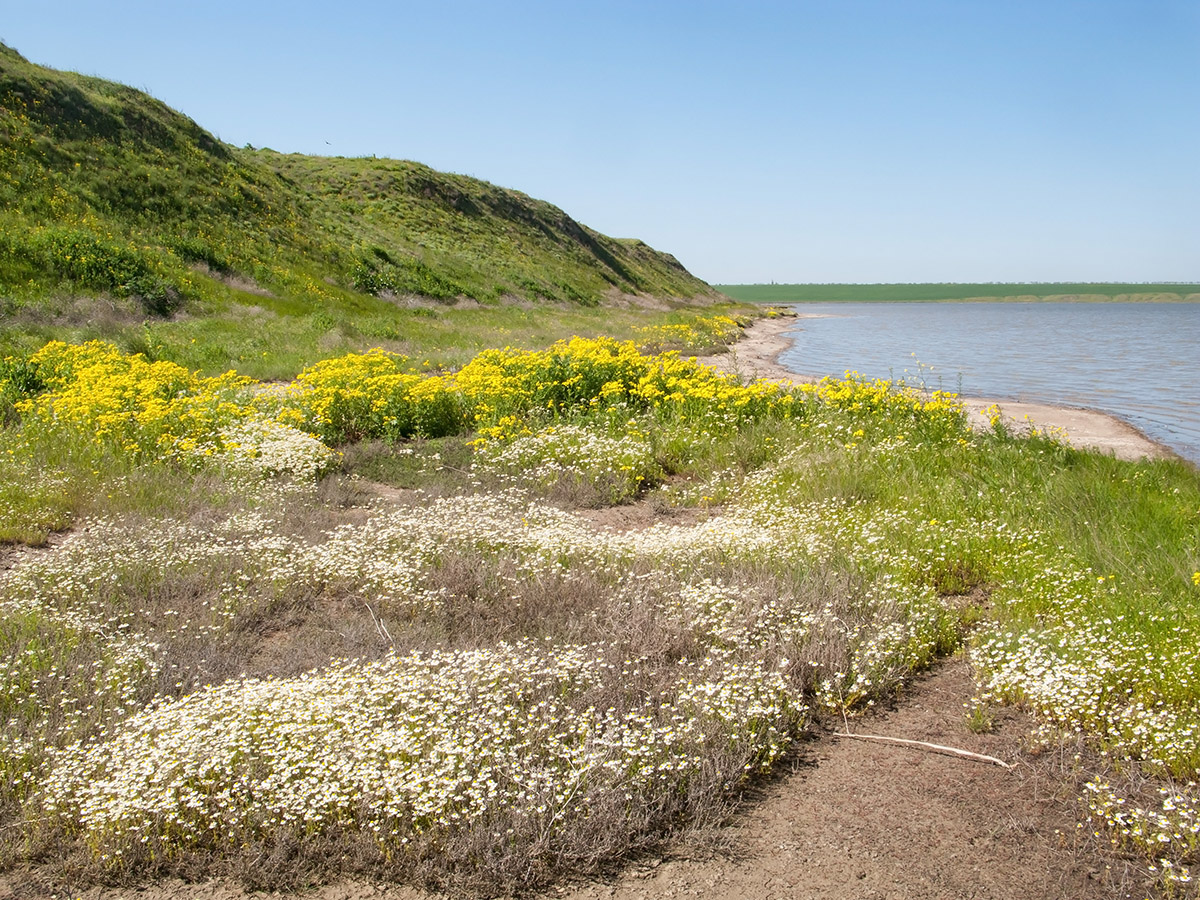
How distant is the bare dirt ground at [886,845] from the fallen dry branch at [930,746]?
0.03 meters

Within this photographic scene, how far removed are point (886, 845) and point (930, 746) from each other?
93 cm

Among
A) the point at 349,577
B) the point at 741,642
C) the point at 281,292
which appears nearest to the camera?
the point at 741,642

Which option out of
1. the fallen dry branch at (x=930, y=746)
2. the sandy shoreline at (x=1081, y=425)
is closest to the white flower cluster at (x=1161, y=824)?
the fallen dry branch at (x=930, y=746)

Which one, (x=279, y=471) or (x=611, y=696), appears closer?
(x=611, y=696)

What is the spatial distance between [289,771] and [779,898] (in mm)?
2121

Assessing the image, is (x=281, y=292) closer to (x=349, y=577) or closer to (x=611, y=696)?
(x=349, y=577)

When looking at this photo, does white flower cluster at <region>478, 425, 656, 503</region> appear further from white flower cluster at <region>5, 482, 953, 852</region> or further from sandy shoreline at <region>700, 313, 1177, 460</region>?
sandy shoreline at <region>700, 313, 1177, 460</region>

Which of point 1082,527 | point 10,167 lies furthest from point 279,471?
point 10,167

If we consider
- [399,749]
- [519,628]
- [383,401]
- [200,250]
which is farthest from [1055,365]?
[200,250]

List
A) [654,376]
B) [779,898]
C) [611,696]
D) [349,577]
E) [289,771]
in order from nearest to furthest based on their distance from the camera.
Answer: [779,898]
[289,771]
[611,696]
[349,577]
[654,376]

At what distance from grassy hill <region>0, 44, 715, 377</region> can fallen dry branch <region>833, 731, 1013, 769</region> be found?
46.6ft

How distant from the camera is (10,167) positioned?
24.6 meters

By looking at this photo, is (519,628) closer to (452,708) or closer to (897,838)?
(452,708)

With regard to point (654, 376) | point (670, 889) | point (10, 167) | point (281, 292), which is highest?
point (10, 167)
